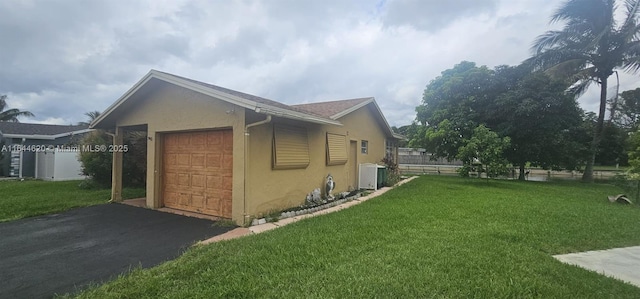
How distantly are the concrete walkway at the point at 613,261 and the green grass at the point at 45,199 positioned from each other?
1165 cm

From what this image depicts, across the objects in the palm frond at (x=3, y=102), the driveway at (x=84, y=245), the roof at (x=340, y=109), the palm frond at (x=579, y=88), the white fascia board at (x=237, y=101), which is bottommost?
the driveway at (x=84, y=245)

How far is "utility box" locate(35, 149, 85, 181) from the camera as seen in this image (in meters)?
15.0

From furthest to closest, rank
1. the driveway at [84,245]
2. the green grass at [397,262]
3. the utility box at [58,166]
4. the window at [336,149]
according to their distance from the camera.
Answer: the utility box at [58,166], the window at [336,149], the driveway at [84,245], the green grass at [397,262]

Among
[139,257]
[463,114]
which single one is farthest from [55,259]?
[463,114]

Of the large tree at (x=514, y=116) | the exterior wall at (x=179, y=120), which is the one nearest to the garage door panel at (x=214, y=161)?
the exterior wall at (x=179, y=120)

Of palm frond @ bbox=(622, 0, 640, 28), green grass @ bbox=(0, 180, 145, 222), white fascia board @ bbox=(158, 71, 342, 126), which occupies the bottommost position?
green grass @ bbox=(0, 180, 145, 222)

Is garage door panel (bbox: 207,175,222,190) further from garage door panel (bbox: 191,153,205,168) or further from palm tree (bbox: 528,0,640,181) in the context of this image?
palm tree (bbox: 528,0,640,181)

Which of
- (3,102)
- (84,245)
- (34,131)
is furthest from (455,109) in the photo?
(3,102)

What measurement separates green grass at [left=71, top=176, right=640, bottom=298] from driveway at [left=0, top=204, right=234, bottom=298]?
648 mm

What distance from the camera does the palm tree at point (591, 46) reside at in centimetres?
1614

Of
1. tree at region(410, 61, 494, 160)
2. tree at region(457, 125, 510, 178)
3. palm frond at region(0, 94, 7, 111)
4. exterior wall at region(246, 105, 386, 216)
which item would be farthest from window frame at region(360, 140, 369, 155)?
palm frond at region(0, 94, 7, 111)

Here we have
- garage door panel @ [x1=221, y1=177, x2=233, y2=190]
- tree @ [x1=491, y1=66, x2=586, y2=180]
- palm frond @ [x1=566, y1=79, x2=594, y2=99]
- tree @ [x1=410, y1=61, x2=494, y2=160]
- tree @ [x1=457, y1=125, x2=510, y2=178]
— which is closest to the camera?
garage door panel @ [x1=221, y1=177, x2=233, y2=190]

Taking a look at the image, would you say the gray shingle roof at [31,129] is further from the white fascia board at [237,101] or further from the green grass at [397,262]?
the green grass at [397,262]

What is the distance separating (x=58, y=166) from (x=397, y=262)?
18.8 metres
